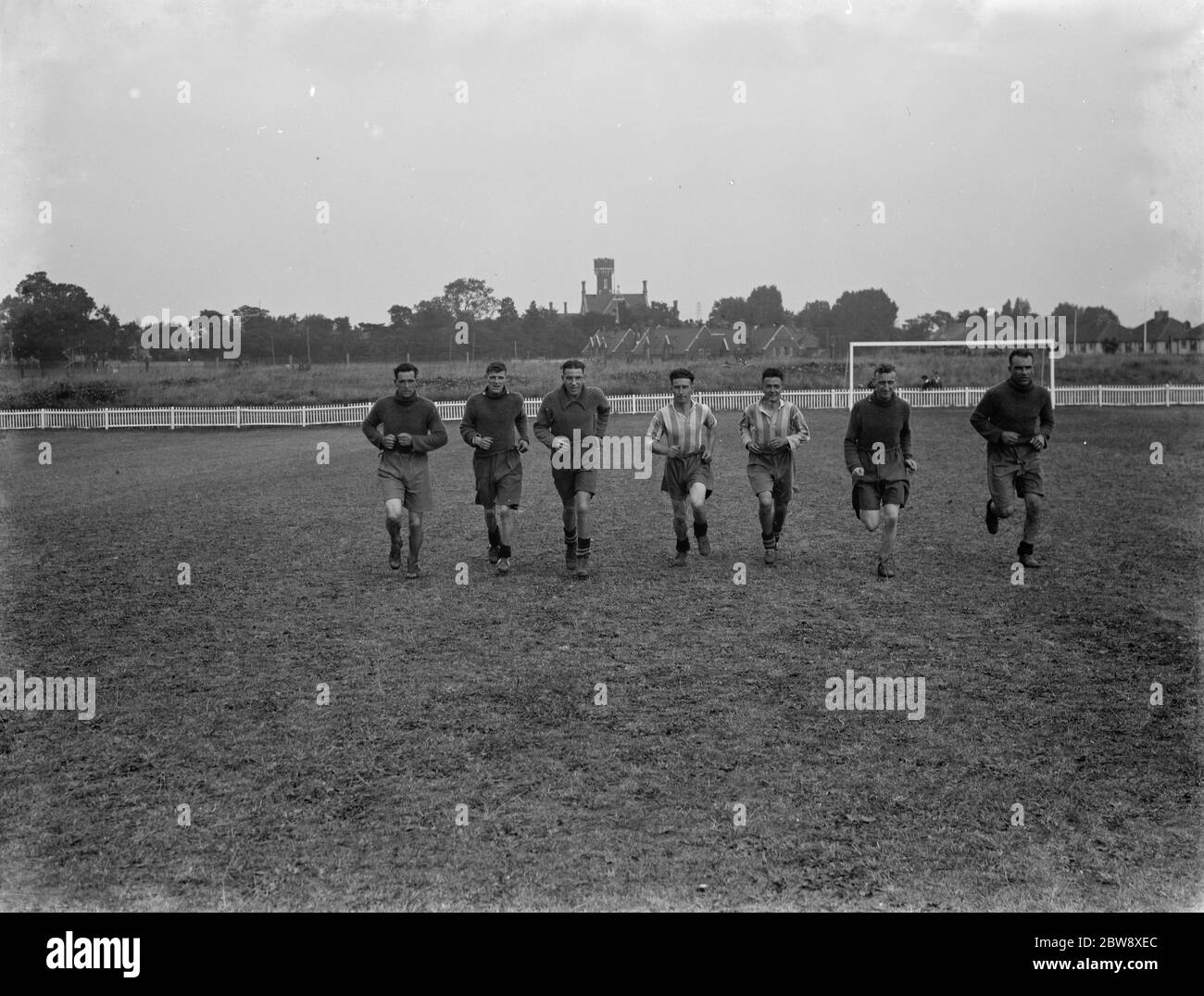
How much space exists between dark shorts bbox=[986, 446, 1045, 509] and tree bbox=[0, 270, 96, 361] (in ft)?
141

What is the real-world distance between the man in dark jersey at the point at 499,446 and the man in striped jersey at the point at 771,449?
7.36ft

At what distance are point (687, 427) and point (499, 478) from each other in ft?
6.27

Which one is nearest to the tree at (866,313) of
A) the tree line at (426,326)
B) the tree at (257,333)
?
the tree line at (426,326)

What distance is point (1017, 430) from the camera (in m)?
11.4

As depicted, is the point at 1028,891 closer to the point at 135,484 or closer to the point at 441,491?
the point at 441,491

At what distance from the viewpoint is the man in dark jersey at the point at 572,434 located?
35.9 ft

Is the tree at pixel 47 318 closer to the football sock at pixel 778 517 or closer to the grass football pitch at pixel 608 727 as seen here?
the grass football pitch at pixel 608 727

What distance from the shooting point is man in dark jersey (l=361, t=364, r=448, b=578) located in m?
11.0

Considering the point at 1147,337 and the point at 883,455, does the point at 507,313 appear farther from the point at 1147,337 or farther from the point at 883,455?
the point at 883,455

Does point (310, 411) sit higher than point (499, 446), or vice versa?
point (310, 411)

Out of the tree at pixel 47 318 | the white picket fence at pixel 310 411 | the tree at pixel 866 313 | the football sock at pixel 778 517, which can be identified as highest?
the tree at pixel 866 313

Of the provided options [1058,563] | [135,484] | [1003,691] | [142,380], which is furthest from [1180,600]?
[142,380]

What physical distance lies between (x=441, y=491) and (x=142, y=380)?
32.9m

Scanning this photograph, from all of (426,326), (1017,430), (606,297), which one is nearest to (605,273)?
(606,297)
